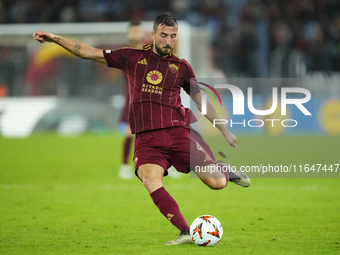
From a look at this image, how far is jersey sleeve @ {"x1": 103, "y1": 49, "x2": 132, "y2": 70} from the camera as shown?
4836 millimetres

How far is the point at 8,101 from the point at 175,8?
784 cm

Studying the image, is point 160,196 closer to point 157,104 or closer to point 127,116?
point 157,104

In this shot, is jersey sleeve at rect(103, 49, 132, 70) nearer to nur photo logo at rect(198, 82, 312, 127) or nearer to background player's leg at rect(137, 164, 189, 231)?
background player's leg at rect(137, 164, 189, 231)

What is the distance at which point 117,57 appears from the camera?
4852 mm

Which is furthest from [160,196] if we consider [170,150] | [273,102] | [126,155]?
[273,102]

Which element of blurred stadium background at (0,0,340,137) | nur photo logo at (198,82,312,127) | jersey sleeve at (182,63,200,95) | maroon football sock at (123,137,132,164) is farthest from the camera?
blurred stadium background at (0,0,340,137)

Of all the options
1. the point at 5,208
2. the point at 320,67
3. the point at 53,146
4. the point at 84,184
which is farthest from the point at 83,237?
the point at 320,67

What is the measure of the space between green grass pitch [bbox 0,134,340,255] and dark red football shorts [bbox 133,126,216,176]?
0.72m

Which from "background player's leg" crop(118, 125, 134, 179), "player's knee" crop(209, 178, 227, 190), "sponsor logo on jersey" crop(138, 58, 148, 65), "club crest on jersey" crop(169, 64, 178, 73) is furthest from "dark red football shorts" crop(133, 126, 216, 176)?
"background player's leg" crop(118, 125, 134, 179)

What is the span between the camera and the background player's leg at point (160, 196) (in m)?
4.46

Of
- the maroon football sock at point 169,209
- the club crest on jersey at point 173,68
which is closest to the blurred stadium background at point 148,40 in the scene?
the club crest on jersey at point 173,68

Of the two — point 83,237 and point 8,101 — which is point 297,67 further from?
point 83,237

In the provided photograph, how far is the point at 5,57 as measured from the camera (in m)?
17.8

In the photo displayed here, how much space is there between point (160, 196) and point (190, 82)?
117 centimetres
